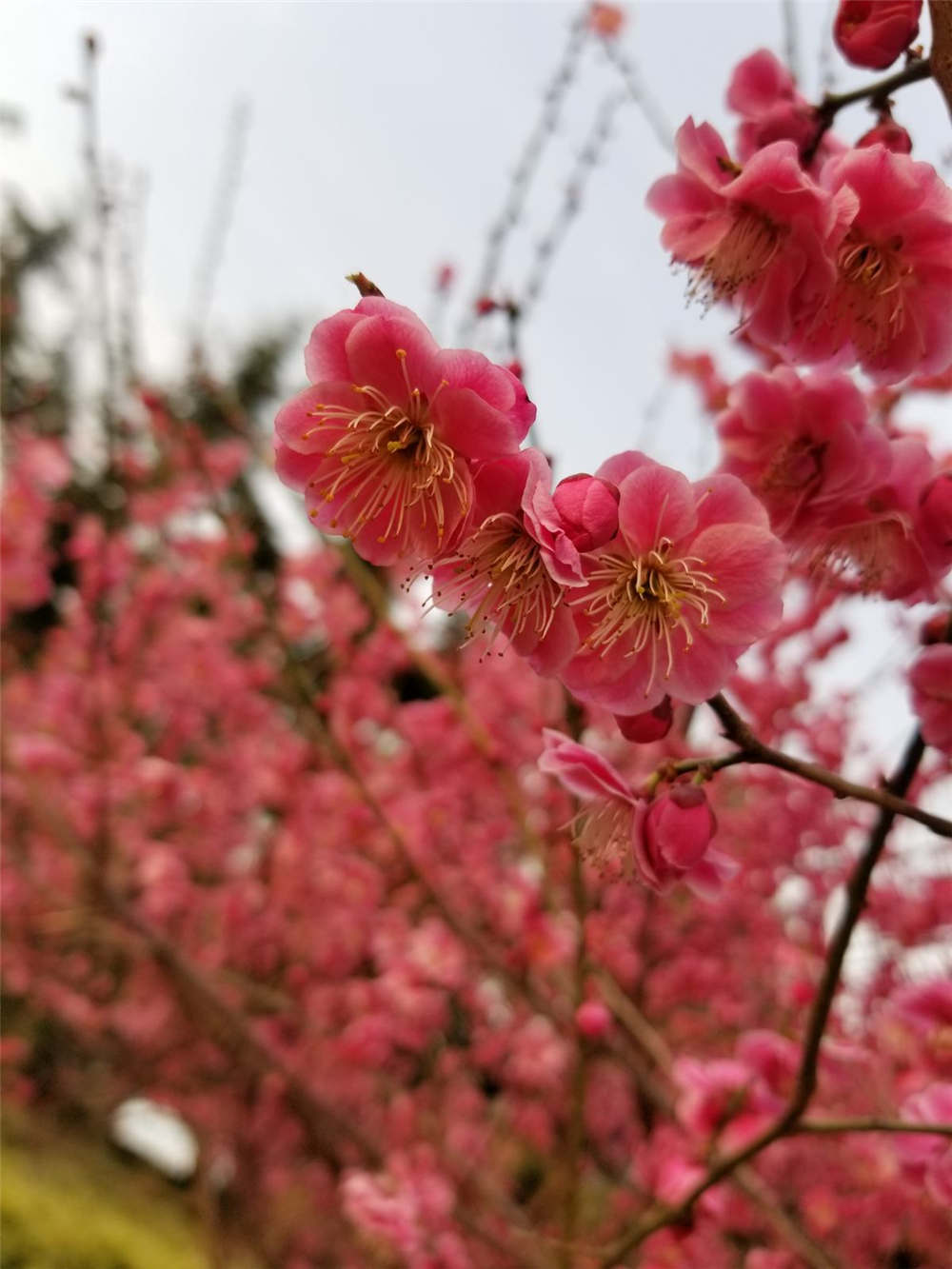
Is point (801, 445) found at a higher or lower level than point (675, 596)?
higher

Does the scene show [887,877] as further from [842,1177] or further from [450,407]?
[450,407]

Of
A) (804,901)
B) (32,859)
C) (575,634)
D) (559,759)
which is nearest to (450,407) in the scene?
(575,634)

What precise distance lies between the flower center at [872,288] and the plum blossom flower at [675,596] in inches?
11.3

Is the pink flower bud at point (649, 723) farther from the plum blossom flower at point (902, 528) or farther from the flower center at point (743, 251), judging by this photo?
the flower center at point (743, 251)

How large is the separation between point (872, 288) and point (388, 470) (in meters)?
0.50

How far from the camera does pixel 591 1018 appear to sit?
1797mm

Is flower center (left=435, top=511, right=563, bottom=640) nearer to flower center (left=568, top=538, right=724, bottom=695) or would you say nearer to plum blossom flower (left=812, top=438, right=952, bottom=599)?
flower center (left=568, top=538, right=724, bottom=695)

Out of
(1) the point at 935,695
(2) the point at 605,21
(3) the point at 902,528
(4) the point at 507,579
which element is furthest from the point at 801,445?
(2) the point at 605,21

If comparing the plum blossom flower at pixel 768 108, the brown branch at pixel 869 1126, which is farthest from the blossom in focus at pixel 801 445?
the brown branch at pixel 869 1126

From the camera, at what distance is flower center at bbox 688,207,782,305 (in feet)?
2.87

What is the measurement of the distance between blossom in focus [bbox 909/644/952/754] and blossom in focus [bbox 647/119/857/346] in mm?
338

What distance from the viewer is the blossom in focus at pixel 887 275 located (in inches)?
32.2

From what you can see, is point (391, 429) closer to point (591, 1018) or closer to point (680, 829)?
point (680, 829)

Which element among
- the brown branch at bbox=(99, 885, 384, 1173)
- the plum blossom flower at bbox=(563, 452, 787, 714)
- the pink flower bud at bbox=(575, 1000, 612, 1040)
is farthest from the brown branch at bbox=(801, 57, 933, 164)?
the brown branch at bbox=(99, 885, 384, 1173)
